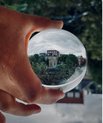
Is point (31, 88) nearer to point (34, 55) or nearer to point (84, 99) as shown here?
point (34, 55)

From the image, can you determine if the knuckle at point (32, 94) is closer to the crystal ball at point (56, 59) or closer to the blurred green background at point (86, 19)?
the crystal ball at point (56, 59)

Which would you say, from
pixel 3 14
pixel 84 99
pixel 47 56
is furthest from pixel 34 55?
pixel 84 99

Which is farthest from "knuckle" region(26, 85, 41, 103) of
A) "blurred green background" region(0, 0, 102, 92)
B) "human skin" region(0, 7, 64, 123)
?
"blurred green background" region(0, 0, 102, 92)

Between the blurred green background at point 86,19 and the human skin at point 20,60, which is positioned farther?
the blurred green background at point 86,19

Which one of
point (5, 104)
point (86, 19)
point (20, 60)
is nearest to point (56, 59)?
point (20, 60)

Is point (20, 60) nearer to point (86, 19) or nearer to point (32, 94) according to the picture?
point (32, 94)

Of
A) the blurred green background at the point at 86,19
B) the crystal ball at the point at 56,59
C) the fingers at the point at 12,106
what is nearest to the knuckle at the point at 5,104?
the fingers at the point at 12,106
